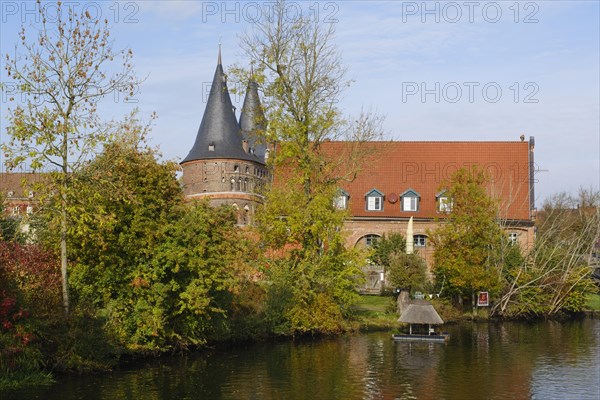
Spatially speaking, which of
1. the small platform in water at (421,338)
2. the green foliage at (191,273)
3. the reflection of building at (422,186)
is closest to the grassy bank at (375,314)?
the small platform in water at (421,338)

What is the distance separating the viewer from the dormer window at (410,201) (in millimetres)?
57125

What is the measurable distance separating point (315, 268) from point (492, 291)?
43.8 ft

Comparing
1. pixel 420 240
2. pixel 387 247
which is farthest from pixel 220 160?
pixel 387 247

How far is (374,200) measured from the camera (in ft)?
189

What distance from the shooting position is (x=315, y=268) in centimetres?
3541

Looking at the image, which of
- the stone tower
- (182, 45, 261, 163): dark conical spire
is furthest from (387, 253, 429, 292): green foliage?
(182, 45, 261, 163): dark conical spire

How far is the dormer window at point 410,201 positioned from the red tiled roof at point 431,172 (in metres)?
0.33

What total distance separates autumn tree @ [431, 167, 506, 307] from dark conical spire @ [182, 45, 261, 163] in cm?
2687

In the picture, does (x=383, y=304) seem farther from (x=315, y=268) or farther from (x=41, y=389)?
(x=41, y=389)

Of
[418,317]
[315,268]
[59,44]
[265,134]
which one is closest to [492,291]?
[418,317]

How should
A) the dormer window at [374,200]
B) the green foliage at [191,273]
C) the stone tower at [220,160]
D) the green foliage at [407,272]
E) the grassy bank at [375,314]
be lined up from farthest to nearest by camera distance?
the stone tower at [220,160] < the dormer window at [374,200] < the green foliage at [407,272] < the grassy bank at [375,314] < the green foliage at [191,273]

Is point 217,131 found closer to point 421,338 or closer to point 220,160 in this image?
point 220,160

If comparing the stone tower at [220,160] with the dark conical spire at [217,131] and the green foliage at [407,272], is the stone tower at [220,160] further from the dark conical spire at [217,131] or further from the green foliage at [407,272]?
the green foliage at [407,272]

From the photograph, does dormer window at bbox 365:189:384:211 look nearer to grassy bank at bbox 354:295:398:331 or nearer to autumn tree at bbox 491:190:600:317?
grassy bank at bbox 354:295:398:331
